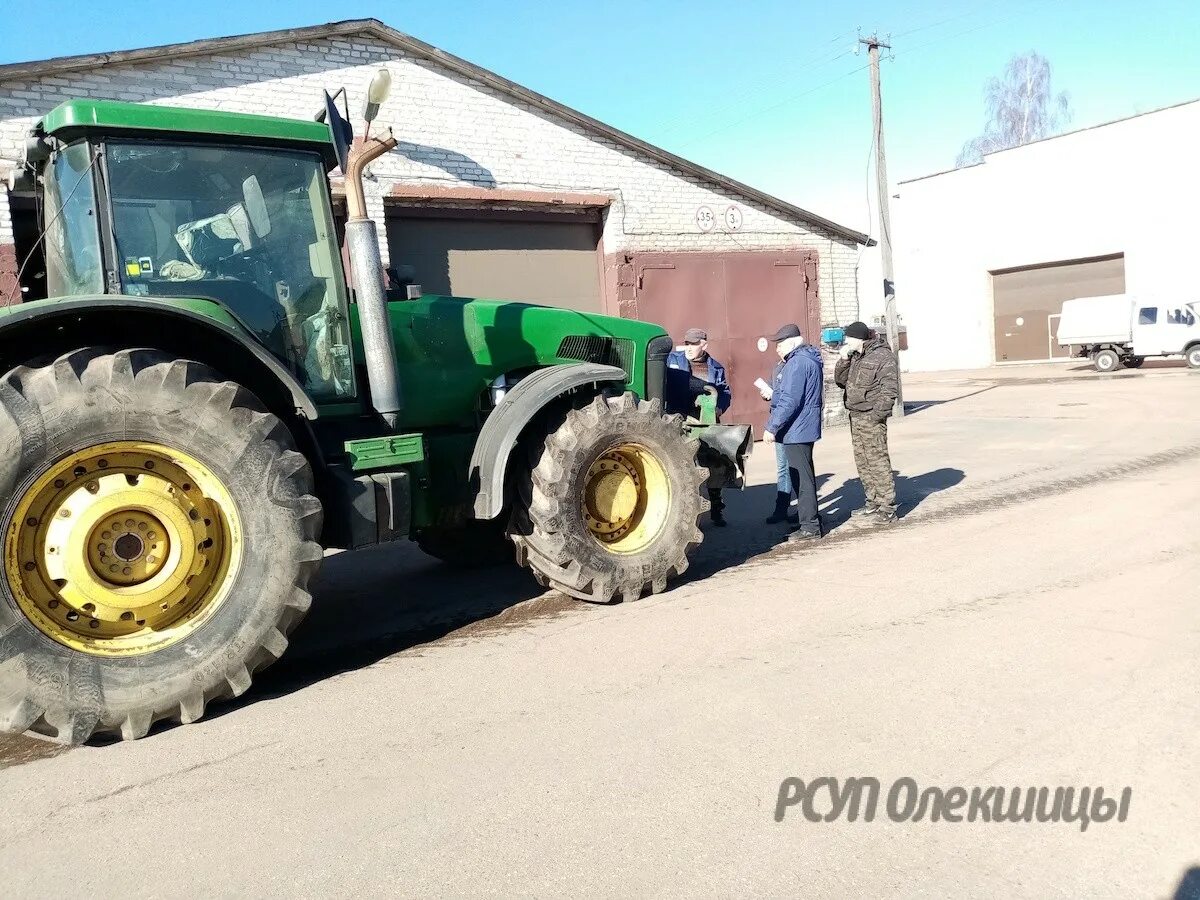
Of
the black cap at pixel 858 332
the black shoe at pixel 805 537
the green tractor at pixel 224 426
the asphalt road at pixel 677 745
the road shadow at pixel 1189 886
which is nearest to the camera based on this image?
the road shadow at pixel 1189 886

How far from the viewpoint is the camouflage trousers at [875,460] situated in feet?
25.3

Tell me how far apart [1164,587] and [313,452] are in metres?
4.62

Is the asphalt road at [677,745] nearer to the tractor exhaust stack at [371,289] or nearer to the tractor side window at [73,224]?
the tractor exhaust stack at [371,289]

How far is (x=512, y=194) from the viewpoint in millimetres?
12453

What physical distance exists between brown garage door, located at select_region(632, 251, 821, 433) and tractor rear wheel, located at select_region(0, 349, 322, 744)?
1029 cm

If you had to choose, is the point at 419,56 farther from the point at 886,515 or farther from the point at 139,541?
the point at 139,541

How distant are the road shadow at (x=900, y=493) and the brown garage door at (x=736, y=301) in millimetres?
4884

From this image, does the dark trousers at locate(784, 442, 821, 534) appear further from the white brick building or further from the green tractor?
the white brick building

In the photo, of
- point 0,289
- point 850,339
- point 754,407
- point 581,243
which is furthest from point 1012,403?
point 0,289

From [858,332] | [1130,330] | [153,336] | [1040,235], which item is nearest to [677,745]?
[153,336]

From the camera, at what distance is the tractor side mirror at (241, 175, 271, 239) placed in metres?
4.48

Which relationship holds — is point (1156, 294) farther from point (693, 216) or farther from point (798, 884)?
point (798, 884)

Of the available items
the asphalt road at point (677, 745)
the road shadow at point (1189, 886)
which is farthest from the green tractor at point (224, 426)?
the road shadow at point (1189, 886)

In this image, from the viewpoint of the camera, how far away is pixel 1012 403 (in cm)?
1894
